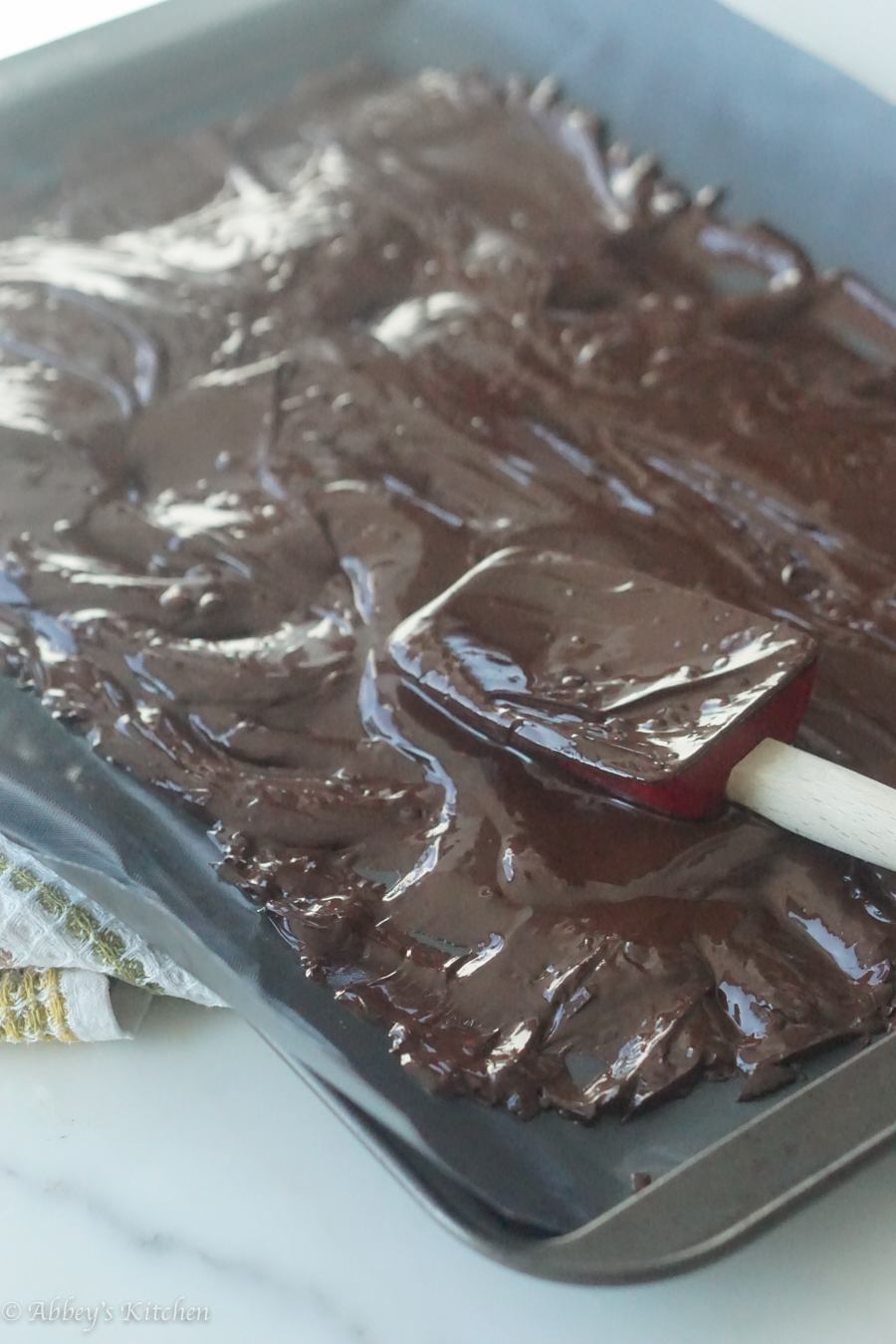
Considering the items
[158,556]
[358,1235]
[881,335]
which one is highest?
[158,556]

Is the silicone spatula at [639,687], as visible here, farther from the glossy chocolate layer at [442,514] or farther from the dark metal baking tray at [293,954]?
the dark metal baking tray at [293,954]

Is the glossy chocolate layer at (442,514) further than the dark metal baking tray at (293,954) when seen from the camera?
Yes

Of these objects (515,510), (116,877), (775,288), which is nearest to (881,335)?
(775,288)

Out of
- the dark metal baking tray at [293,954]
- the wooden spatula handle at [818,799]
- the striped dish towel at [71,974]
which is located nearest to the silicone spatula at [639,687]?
the wooden spatula handle at [818,799]

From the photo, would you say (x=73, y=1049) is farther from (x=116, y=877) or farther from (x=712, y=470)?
(x=712, y=470)

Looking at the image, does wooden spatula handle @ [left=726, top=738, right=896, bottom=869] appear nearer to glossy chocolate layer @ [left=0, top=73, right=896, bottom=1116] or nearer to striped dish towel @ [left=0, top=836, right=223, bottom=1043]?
glossy chocolate layer @ [left=0, top=73, right=896, bottom=1116]

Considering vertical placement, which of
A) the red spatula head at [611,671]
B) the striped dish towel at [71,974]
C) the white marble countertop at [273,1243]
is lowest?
the white marble countertop at [273,1243]

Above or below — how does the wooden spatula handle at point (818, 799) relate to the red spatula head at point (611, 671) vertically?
below
